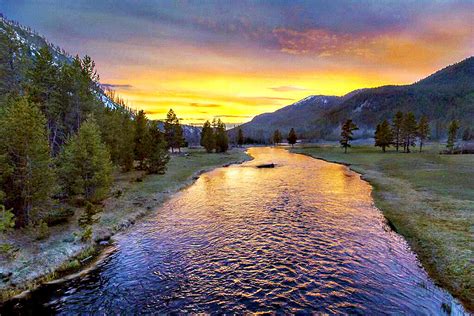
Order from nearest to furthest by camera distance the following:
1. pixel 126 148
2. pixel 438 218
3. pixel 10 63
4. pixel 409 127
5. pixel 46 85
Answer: pixel 438 218 < pixel 10 63 < pixel 46 85 < pixel 126 148 < pixel 409 127

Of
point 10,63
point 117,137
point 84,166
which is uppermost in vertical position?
point 10,63

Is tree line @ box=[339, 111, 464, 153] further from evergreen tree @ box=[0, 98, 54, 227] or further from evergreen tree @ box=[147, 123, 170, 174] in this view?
evergreen tree @ box=[0, 98, 54, 227]

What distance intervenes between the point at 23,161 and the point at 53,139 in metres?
19.7

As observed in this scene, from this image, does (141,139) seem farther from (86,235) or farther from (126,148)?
(86,235)

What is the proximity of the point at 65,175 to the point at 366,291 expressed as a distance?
→ 28.4 meters

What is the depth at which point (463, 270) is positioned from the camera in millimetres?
15398

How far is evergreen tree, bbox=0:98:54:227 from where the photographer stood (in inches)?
782

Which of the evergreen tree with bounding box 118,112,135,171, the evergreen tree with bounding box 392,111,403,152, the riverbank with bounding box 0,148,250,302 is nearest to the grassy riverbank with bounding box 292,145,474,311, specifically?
the riverbank with bounding box 0,148,250,302

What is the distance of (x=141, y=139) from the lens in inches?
2371

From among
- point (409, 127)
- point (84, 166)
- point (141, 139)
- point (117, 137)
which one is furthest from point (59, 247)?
point (409, 127)

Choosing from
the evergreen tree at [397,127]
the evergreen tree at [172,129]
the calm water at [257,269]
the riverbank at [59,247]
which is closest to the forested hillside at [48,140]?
the riverbank at [59,247]

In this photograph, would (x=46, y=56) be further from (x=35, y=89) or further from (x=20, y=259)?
(x=20, y=259)

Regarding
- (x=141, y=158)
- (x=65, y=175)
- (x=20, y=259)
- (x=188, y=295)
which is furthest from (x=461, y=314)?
(x=141, y=158)

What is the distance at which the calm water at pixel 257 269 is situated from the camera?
13.6m
